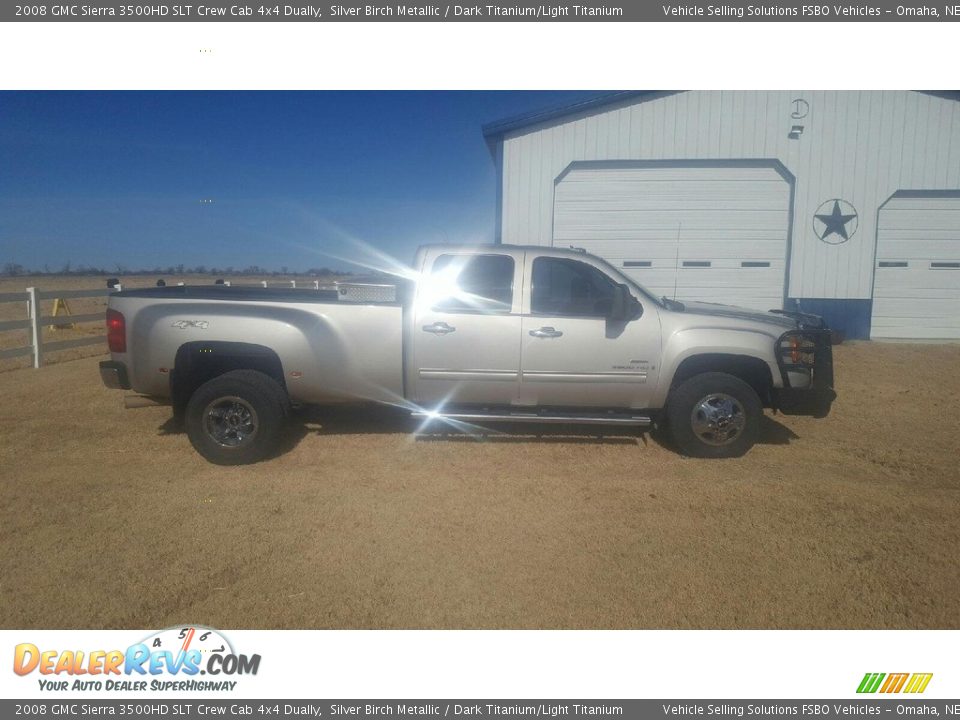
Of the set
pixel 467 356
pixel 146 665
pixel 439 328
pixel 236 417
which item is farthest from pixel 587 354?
pixel 146 665

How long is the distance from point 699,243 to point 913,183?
4429 millimetres

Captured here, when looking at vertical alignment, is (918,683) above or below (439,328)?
below

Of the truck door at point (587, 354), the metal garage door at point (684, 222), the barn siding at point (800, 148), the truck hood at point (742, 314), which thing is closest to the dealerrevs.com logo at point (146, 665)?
the truck door at point (587, 354)

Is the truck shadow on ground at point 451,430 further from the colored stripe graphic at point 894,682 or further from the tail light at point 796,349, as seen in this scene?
the colored stripe graphic at point 894,682

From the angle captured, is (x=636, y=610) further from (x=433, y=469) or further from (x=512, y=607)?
(x=433, y=469)

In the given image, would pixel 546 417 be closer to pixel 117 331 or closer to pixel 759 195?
pixel 117 331

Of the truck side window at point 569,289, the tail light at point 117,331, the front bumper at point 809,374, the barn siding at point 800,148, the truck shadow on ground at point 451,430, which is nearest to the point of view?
the tail light at point 117,331

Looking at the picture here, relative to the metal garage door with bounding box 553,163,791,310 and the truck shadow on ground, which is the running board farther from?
the metal garage door with bounding box 553,163,791,310

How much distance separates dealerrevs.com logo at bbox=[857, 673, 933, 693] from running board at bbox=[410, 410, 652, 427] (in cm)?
279

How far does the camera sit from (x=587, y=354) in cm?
527

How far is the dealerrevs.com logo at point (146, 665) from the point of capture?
8.45ft

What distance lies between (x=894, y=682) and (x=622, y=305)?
10.4 ft

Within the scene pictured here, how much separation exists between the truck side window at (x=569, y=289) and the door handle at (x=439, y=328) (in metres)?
0.75
